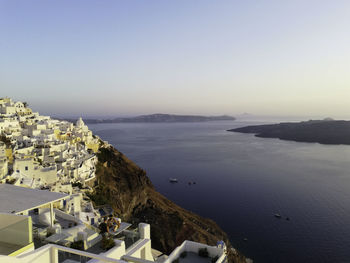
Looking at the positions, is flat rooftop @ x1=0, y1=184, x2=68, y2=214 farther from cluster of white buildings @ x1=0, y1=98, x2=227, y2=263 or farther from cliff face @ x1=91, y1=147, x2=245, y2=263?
cliff face @ x1=91, y1=147, x2=245, y2=263

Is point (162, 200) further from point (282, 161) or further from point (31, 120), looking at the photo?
point (282, 161)

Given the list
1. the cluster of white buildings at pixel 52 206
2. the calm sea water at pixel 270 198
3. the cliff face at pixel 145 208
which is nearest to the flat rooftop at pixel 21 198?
the cluster of white buildings at pixel 52 206

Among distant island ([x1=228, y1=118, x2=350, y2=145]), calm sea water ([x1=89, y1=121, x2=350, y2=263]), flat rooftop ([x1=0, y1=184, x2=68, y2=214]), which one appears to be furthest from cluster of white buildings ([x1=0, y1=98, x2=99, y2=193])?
distant island ([x1=228, y1=118, x2=350, y2=145])

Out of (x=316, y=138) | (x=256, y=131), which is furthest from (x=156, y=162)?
(x=256, y=131)

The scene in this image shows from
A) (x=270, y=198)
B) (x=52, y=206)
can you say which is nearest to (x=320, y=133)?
(x=270, y=198)

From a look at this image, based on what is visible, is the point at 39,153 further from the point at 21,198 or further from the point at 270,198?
the point at 270,198

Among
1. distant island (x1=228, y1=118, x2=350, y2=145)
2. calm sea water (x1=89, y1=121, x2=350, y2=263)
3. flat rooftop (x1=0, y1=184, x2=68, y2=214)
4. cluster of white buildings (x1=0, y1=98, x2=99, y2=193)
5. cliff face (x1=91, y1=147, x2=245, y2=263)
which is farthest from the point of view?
distant island (x1=228, y1=118, x2=350, y2=145)
